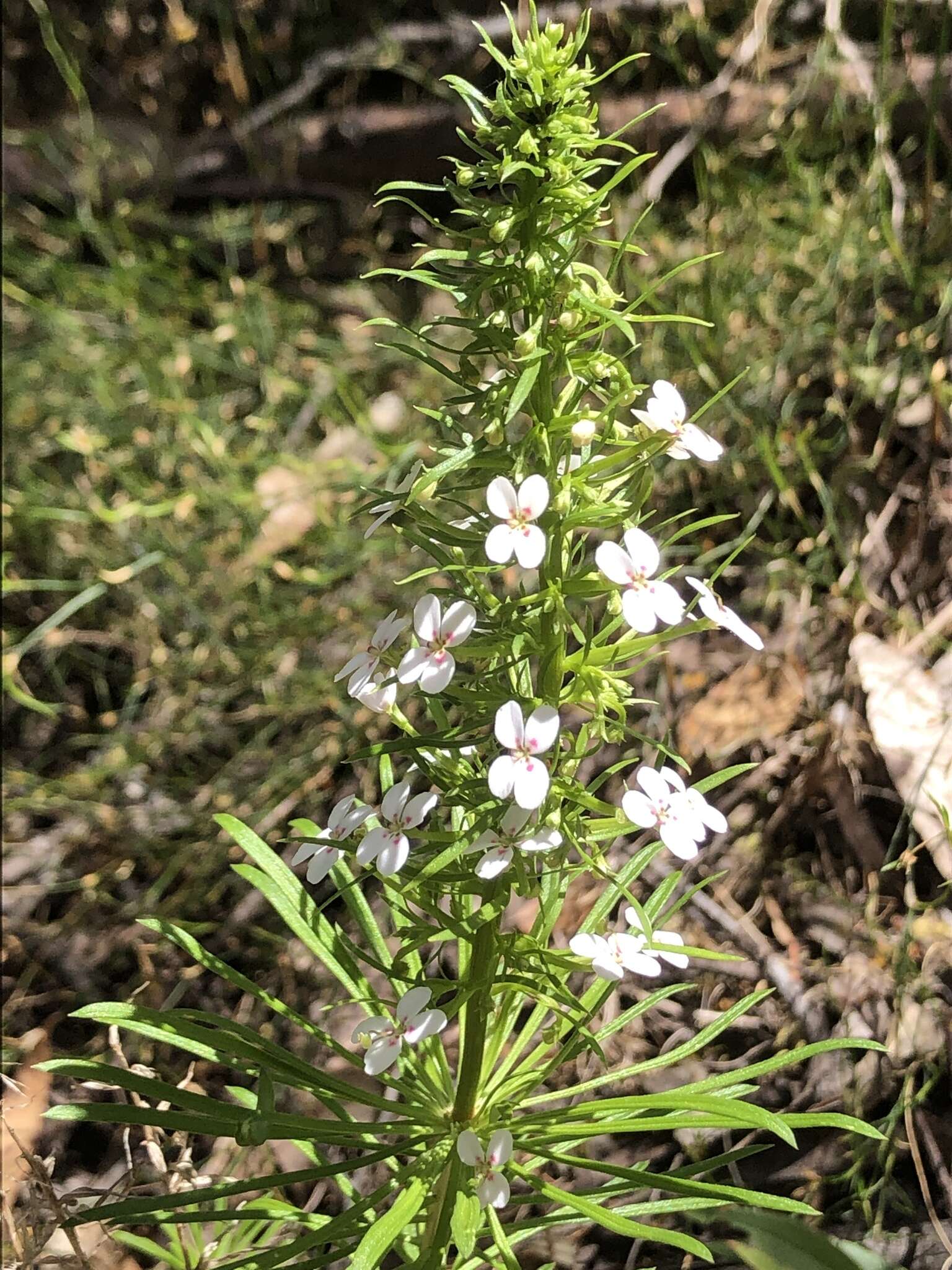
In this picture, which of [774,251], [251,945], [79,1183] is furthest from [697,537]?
[79,1183]

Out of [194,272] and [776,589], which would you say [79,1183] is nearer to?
[776,589]

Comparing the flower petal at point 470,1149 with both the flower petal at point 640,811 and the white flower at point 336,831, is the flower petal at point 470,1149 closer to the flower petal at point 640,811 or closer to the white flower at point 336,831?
the white flower at point 336,831

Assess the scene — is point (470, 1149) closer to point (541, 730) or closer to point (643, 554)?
point (541, 730)

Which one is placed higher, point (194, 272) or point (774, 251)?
point (194, 272)

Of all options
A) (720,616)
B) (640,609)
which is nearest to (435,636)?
(640,609)

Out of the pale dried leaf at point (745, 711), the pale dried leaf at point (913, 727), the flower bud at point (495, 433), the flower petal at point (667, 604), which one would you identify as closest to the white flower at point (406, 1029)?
the flower petal at point (667, 604)

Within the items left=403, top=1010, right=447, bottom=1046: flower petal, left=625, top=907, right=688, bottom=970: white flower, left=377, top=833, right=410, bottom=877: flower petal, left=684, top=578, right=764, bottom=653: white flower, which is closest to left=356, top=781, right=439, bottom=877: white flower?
left=377, top=833, right=410, bottom=877: flower petal

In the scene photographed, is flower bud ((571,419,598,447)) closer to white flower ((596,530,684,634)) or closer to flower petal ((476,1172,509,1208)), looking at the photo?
white flower ((596,530,684,634))
